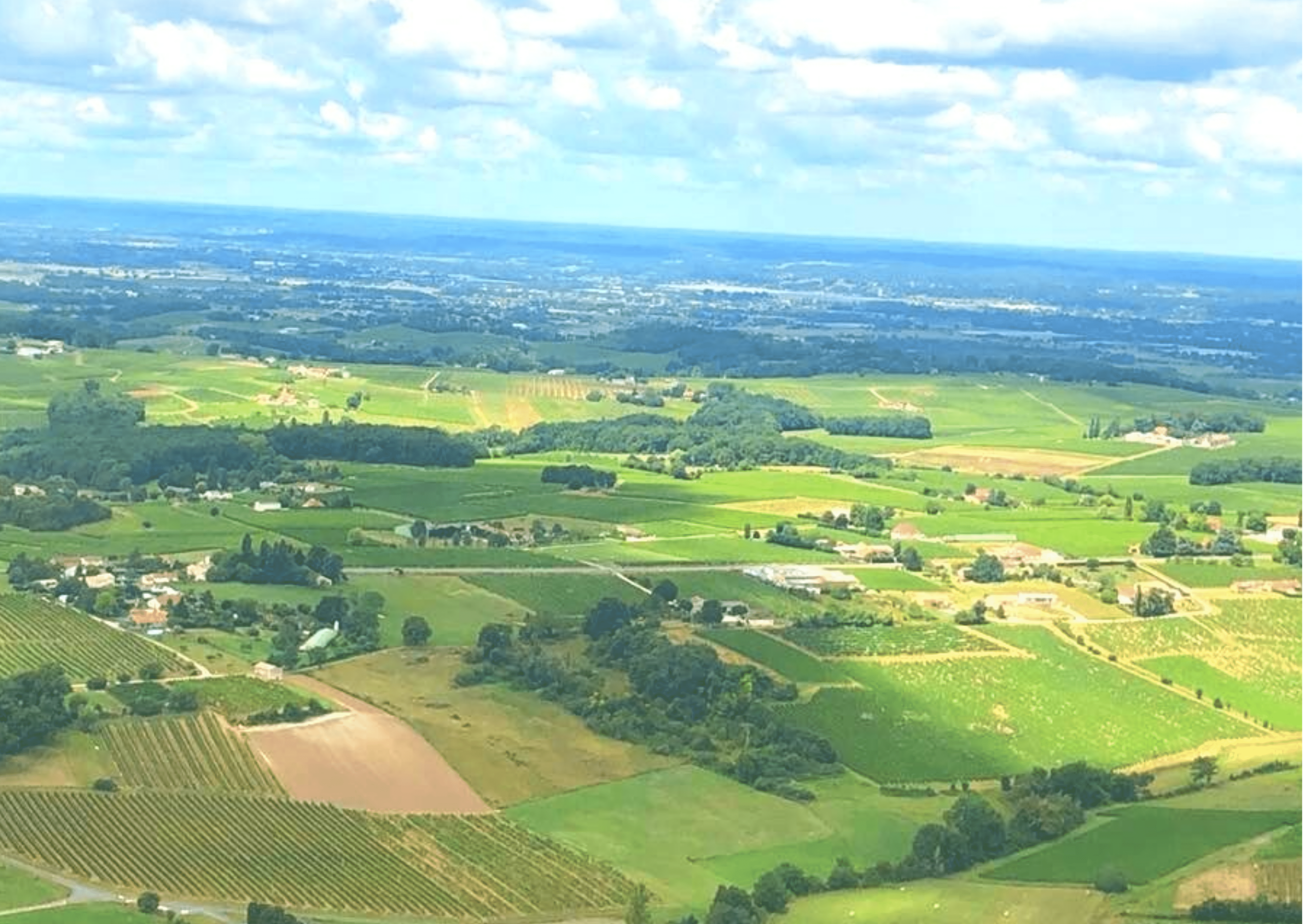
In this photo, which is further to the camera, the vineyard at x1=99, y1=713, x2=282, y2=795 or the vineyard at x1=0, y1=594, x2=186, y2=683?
the vineyard at x1=0, y1=594, x2=186, y2=683

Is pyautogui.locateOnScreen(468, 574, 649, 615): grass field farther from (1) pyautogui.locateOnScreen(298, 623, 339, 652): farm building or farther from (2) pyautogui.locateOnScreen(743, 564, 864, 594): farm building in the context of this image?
(1) pyautogui.locateOnScreen(298, 623, 339, 652): farm building

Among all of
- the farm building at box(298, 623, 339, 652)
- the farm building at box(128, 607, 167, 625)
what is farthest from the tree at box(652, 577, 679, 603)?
the farm building at box(128, 607, 167, 625)

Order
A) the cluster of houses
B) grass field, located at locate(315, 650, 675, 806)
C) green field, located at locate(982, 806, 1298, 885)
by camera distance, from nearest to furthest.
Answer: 1. green field, located at locate(982, 806, 1298, 885)
2. grass field, located at locate(315, 650, 675, 806)
3. the cluster of houses

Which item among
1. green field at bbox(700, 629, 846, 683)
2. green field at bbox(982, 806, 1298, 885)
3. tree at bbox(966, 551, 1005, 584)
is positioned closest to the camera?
green field at bbox(982, 806, 1298, 885)

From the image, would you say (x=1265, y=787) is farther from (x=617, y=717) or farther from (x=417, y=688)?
(x=417, y=688)

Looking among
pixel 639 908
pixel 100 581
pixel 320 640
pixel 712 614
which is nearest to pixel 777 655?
pixel 712 614

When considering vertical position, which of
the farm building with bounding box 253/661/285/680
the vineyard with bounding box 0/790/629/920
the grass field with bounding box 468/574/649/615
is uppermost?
the grass field with bounding box 468/574/649/615

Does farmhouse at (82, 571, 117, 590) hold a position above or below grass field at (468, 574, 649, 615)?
below
